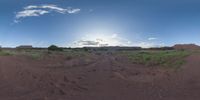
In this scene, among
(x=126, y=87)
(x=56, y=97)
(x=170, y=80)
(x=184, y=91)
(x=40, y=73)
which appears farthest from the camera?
(x=40, y=73)

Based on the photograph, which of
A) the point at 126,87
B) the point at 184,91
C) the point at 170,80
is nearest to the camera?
the point at 184,91

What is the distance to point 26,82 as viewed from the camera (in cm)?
1742

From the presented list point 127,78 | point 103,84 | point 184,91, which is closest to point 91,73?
point 127,78

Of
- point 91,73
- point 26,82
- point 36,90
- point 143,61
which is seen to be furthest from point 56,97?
point 143,61

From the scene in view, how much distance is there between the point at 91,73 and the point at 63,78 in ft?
9.91

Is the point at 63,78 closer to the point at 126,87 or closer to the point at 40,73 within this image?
the point at 40,73

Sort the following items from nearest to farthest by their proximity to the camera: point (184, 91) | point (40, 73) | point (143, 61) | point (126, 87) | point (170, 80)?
point (184, 91)
point (126, 87)
point (170, 80)
point (40, 73)
point (143, 61)

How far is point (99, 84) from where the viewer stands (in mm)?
17469

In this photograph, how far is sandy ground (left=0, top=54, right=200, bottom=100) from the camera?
14.8 m

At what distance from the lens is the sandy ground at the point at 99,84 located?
48.7ft

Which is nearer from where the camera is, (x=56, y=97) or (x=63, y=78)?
(x=56, y=97)

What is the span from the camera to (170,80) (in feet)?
60.4

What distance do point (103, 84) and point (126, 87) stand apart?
1.20 meters

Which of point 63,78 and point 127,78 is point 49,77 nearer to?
point 63,78
